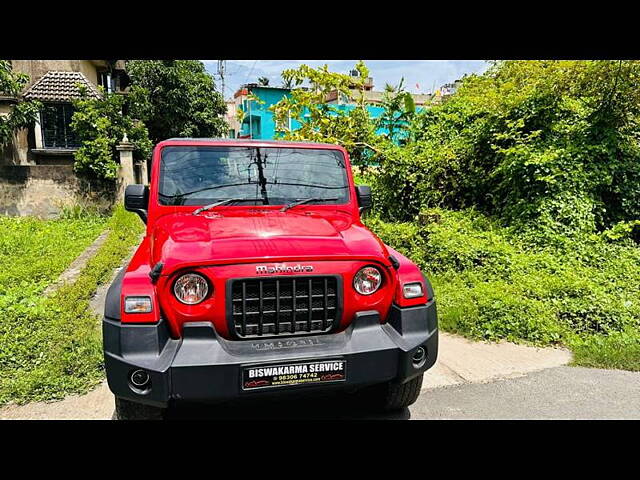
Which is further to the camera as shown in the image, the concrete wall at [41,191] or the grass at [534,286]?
the concrete wall at [41,191]

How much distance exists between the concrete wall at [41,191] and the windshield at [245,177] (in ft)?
33.8

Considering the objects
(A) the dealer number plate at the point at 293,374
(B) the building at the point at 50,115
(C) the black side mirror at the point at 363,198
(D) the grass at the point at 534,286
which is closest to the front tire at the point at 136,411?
(A) the dealer number plate at the point at 293,374

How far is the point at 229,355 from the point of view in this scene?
266 cm

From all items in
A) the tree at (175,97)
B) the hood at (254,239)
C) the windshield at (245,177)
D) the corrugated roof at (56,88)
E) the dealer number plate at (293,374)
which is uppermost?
the tree at (175,97)

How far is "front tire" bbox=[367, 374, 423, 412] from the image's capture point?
3.32 metres

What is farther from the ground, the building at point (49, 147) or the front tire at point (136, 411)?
the building at point (49, 147)

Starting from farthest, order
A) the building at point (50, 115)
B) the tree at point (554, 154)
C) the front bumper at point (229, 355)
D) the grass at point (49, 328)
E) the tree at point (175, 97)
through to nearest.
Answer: the tree at point (175, 97) < the building at point (50, 115) < the tree at point (554, 154) < the grass at point (49, 328) < the front bumper at point (229, 355)

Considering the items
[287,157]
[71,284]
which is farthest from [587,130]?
[71,284]

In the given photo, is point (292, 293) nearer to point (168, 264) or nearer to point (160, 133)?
point (168, 264)

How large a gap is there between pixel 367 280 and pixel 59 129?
16.9 metres

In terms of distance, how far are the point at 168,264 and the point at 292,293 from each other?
0.72 metres

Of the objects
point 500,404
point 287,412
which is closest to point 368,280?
point 287,412

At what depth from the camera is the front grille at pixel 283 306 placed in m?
2.82

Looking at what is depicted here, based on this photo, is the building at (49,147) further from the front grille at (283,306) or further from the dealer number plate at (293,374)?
the dealer number plate at (293,374)
